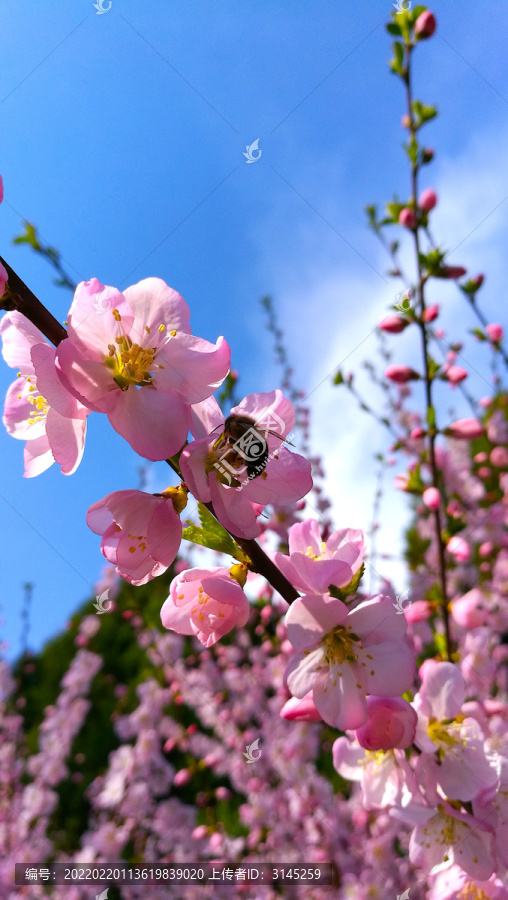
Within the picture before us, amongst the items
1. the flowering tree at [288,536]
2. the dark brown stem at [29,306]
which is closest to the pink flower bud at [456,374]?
the flowering tree at [288,536]

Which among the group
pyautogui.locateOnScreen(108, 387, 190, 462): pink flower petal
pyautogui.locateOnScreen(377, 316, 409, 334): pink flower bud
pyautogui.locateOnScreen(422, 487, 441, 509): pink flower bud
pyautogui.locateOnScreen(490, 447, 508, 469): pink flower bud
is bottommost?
pyautogui.locateOnScreen(490, 447, 508, 469): pink flower bud

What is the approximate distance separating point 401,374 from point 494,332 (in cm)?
97

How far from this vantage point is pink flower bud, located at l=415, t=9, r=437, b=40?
1.82 meters

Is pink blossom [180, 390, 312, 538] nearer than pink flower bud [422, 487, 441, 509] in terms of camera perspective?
Yes

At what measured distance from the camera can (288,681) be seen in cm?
82

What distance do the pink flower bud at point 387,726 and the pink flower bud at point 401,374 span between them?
50.0 inches

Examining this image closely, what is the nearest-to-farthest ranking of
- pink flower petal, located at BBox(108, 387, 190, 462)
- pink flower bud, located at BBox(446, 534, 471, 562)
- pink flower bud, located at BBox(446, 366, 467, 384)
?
pink flower petal, located at BBox(108, 387, 190, 462) → pink flower bud, located at BBox(446, 366, 467, 384) → pink flower bud, located at BBox(446, 534, 471, 562)

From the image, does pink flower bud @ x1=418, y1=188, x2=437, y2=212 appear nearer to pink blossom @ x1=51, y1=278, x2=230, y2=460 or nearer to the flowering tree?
the flowering tree

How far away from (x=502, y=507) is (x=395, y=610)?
3129mm

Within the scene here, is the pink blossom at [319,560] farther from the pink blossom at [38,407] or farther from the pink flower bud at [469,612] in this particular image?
the pink flower bud at [469,612]

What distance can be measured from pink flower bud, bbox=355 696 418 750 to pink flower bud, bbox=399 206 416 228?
160cm

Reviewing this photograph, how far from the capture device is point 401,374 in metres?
1.93

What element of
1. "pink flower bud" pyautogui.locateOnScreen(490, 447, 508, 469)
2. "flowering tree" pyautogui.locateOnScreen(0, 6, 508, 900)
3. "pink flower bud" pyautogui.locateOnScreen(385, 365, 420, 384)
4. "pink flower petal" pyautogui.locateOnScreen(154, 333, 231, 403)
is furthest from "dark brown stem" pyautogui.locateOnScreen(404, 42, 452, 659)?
"pink flower bud" pyautogui.locateOnScreen(490, 447, 508, 469)

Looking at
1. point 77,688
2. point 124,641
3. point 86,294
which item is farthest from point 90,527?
point 124,641
